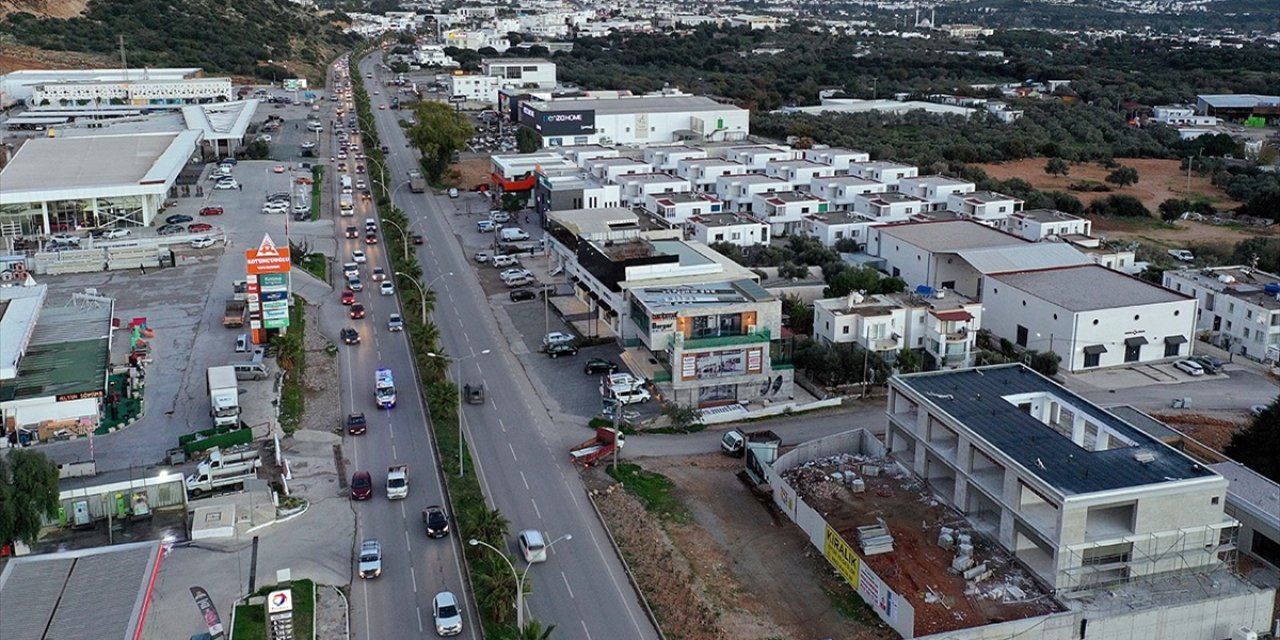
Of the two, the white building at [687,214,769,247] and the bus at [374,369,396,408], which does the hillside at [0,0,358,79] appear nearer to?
the white building at [687,214,769,247]

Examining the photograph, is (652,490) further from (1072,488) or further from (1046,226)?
(1046,226)

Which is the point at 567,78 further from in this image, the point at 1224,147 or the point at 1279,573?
the point at 1279,573

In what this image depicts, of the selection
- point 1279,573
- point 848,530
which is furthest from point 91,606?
point 1279,573

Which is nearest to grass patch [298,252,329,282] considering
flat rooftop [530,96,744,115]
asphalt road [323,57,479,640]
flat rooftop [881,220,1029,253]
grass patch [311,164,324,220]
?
asphalt road [323,57,479,640]

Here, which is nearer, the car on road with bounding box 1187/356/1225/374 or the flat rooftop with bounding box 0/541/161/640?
the flat rooftop with bounding box 0/541/161/640

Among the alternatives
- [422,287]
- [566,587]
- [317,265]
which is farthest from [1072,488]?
[317,265]

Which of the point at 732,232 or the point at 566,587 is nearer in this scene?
the point at 566,587
